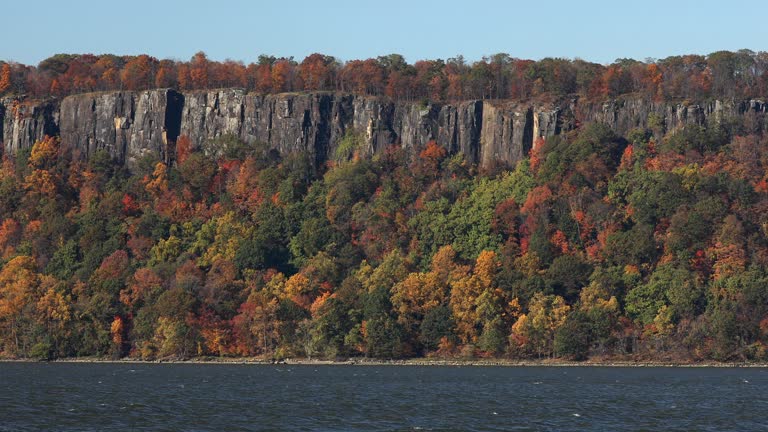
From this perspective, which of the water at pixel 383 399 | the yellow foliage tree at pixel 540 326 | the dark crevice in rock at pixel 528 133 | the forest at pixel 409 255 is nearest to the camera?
the water at pixel 383 399

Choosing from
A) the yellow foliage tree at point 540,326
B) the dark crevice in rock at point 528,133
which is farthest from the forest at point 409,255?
the dark crevice in rock at point 528,133

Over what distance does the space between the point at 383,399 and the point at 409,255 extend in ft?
246

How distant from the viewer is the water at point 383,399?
74188mm

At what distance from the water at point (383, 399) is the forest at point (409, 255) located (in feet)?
45.7

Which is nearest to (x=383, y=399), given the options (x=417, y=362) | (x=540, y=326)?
(x=417, y=362)

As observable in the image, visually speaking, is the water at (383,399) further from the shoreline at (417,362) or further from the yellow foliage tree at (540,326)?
the yellow foliage tree at (540,326)

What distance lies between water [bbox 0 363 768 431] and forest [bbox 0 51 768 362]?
45.7ft

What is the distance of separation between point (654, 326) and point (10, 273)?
→ 8488 cm

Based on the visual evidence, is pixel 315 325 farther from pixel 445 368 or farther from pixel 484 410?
pixel 484 410

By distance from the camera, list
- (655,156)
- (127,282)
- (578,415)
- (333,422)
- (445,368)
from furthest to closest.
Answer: (655,156), (127,282), (445,368), (578,415), (333,422)

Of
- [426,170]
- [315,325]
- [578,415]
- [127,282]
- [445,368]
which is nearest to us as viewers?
[578,415]

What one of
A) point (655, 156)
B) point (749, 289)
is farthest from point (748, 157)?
point (749, 289)

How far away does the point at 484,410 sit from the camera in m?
82.6

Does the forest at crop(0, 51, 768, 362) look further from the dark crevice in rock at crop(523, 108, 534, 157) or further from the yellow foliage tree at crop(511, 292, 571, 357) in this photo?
the dark crevice in rock at crop(523, 108, 534, 157)
